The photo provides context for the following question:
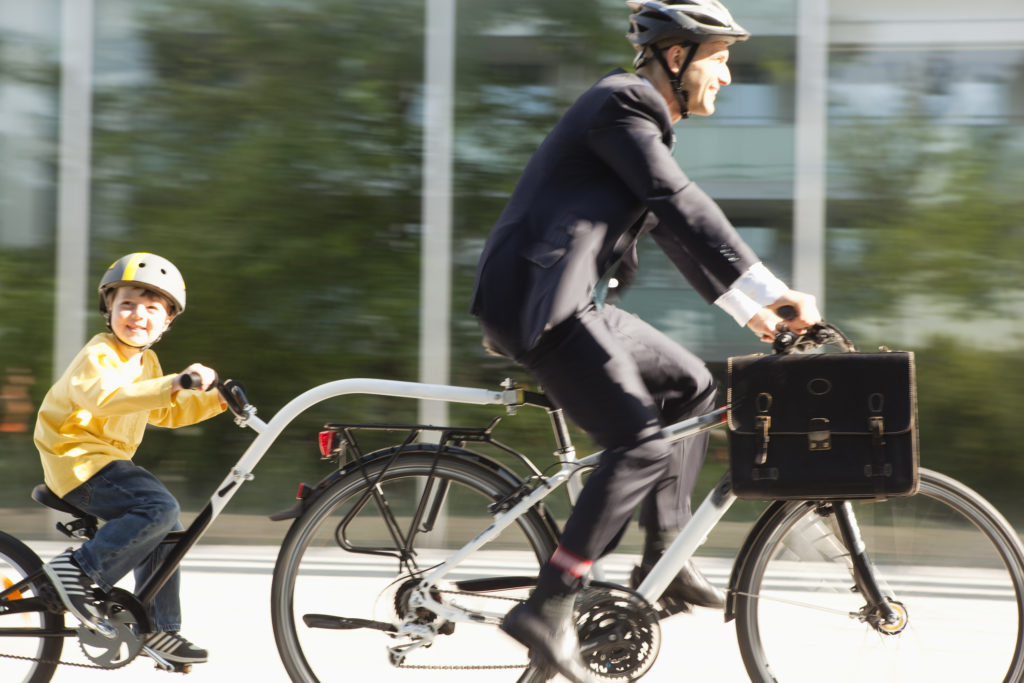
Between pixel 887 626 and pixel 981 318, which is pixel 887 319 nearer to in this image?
pixel 981 318

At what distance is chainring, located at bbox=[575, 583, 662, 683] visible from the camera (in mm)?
2568

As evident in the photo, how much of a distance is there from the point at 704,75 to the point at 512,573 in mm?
1297

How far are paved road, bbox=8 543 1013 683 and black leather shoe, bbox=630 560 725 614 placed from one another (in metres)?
0.10

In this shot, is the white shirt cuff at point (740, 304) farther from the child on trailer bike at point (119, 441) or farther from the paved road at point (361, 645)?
the child on trailer bike at point (119, 441)

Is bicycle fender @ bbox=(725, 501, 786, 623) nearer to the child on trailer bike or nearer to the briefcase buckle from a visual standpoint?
the briefcase buckle

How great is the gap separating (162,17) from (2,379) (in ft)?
6.91

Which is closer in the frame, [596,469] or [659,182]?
[659,182]

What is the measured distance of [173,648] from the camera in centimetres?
280

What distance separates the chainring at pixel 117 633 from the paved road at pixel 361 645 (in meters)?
0.48

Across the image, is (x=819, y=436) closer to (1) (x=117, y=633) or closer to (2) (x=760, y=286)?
(2) (x=760, y=286)

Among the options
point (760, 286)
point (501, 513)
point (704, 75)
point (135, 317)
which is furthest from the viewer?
point (135, 317)

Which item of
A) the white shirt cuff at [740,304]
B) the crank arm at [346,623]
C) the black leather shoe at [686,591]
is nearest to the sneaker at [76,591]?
the crank arm at [346,623]

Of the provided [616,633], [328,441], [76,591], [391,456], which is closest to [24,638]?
[76,591]

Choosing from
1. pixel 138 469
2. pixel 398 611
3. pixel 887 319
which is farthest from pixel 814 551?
pixel 887 319
